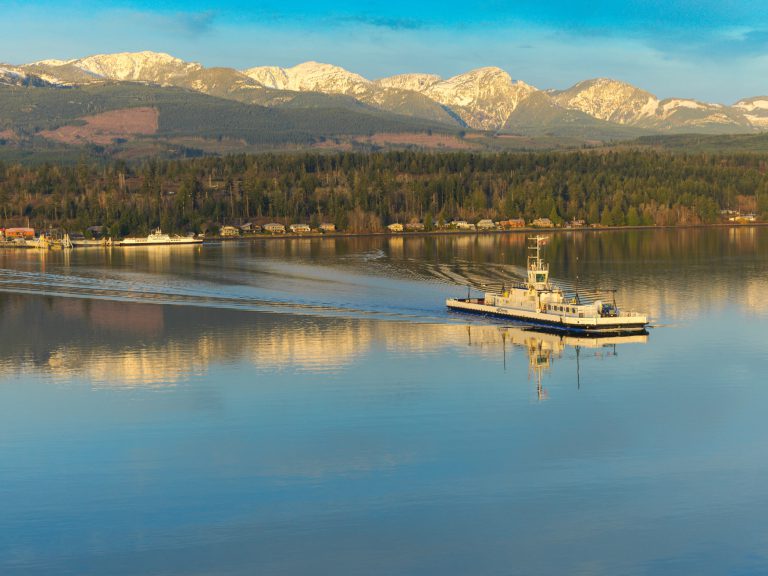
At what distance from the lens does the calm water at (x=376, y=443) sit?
29906 mm

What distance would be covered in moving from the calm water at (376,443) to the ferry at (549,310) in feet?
7.73

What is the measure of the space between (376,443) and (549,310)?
36.0 metres

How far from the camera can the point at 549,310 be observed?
73625 millimetres

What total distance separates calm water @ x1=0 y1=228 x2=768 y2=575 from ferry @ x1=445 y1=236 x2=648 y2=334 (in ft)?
7.73

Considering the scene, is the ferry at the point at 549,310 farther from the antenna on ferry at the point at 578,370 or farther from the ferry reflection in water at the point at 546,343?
the antenna on ferry at the point at 578,370

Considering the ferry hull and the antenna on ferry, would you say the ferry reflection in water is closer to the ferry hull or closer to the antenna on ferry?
the antenna on ferry

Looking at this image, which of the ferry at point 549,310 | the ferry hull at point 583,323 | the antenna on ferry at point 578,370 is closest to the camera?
the antenna on ferry at point 578,370

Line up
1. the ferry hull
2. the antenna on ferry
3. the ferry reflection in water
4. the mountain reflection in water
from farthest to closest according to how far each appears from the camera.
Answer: the ferry hull < the ferry reflection in water < the mountain reflection in water < the antenna on ferry

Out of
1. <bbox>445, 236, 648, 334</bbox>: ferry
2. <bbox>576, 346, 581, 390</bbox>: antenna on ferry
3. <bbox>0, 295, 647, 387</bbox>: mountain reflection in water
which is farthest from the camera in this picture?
<bbox>445, 236, 648, 334</bbox>: ferry

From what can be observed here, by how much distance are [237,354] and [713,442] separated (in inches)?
1191

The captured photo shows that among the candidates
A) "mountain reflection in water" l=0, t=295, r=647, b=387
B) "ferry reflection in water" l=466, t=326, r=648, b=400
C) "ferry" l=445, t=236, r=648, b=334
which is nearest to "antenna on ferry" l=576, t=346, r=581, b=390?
"ferry reflection in water" l=466, t=326, r=648, b=400

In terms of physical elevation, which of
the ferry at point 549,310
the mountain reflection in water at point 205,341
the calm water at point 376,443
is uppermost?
the ferry at point 549,310

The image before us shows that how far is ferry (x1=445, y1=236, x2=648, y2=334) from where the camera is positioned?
6869 centimetres

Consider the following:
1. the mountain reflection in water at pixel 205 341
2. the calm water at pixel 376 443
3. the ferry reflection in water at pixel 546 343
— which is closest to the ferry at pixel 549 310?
the ferry reflection in water at pixel 546 343
